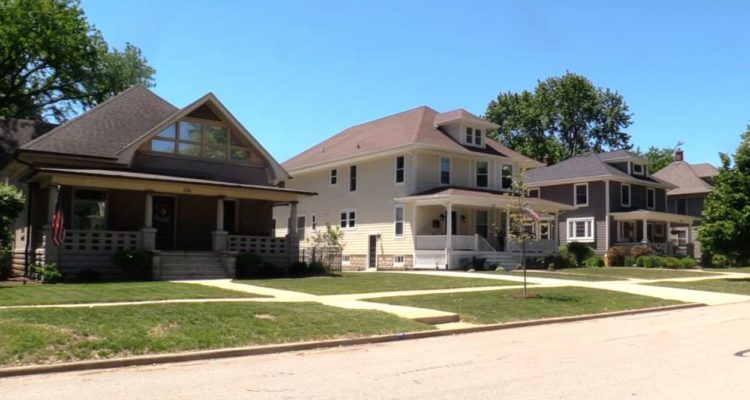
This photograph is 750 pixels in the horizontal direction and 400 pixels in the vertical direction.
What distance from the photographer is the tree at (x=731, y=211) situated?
95.1 feet

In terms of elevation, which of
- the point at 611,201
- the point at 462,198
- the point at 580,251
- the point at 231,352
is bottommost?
the point at 231,352

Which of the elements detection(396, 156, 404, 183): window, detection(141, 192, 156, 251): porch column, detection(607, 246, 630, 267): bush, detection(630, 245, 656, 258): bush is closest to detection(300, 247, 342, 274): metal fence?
detection(396, 156, 404, 183): window

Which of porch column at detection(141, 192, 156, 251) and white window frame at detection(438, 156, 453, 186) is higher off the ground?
white window frame at detection(438, 156, 453, 186)

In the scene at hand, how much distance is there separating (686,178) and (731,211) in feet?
84.8

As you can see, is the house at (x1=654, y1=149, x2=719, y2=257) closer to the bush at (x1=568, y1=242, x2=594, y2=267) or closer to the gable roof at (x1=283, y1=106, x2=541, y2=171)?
the bush at (x1=568, y1=242, x2=594, y2=267)

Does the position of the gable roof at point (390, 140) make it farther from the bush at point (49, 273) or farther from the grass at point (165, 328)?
the grass at point (165, 328)

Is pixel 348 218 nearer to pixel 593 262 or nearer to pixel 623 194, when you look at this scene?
pixel 593 262

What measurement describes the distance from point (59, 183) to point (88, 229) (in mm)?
2518

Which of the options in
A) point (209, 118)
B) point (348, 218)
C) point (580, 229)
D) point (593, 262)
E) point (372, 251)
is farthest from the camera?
point (580, 229)

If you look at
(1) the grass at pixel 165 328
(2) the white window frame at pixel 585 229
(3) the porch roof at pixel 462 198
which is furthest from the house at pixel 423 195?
(1) the grass at pixel 165 328

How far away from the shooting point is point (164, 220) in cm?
2616

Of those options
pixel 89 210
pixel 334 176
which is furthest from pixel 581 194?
pixel 89 210

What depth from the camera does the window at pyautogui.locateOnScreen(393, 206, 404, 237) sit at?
35.5 meters

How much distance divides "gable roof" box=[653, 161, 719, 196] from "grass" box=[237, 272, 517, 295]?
3194 cm
